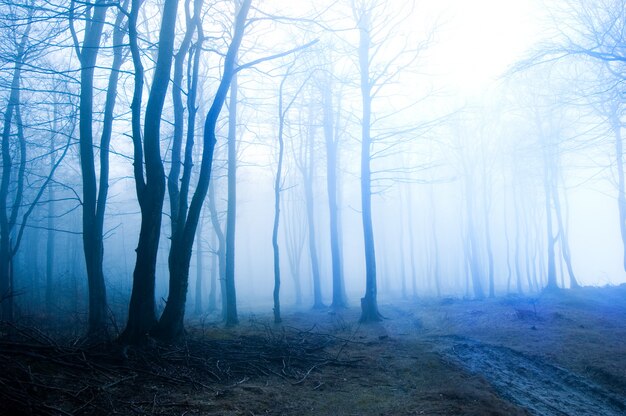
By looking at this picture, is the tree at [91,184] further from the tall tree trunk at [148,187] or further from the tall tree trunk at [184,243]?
the tall tree trunk at [184,243]

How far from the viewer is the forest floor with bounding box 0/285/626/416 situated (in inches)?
168

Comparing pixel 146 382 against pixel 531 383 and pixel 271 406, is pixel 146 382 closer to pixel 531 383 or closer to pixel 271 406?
pixel 271 406

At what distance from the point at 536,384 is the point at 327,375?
338cm

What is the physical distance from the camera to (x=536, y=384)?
6391mm

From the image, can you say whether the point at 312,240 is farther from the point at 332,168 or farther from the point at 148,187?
the point at 148,187

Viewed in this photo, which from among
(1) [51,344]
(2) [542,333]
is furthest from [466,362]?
(1) [51,344]

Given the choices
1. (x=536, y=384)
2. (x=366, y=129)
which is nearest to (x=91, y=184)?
(x=366, y=129)

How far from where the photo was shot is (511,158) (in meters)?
26.1

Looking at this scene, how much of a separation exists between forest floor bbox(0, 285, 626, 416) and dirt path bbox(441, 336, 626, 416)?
0.8 inches

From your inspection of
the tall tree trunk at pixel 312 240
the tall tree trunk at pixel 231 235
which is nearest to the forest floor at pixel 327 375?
the tall tree trunk at pixel 231 235

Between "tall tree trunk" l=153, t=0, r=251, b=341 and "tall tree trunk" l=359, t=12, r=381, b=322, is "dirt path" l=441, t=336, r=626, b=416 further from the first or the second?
"tall tree trunk" l=359, t=12, r=381, b=322

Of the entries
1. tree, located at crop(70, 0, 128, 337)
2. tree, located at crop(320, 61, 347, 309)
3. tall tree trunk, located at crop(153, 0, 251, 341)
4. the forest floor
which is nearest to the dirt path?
the forest floor

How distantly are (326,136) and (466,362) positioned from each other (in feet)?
48.8

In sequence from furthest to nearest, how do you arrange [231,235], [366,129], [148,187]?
[366,129] < [231,235] < [148,187]
